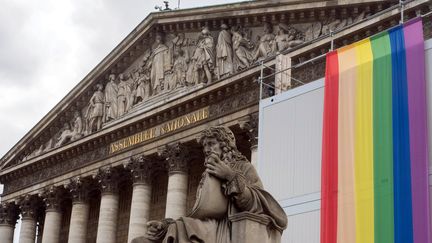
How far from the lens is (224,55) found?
2244 cm

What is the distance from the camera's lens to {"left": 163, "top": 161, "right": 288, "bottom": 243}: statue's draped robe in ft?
17.3

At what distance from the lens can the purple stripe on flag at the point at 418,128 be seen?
46.1 ft

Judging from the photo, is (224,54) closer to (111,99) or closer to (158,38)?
(158,38)

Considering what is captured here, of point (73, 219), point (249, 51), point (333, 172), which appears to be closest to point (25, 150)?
point (73, 219)

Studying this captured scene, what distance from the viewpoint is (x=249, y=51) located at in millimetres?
22188

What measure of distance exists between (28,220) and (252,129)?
11871 millimetres

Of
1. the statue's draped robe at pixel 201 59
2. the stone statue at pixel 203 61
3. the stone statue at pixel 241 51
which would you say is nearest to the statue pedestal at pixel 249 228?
the stone statue at pixel 241 51

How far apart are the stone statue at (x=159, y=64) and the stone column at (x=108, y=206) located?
3.04 m

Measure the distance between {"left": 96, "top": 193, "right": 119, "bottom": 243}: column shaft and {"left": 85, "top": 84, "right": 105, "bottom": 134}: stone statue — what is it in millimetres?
2658

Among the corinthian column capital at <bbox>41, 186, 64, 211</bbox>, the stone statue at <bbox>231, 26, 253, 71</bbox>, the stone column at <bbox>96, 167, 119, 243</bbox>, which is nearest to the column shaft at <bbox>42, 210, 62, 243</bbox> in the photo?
the corinthian column capital at <bbox>41, 186, 64, 211</bbox>

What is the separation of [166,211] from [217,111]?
3.07m

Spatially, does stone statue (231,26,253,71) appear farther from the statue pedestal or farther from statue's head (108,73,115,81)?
the statue pedestal

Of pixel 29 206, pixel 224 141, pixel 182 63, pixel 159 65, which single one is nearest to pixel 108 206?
pixel 159 65

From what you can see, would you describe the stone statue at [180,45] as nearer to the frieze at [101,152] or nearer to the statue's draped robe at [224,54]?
the statue's draped robe at [224,54]
